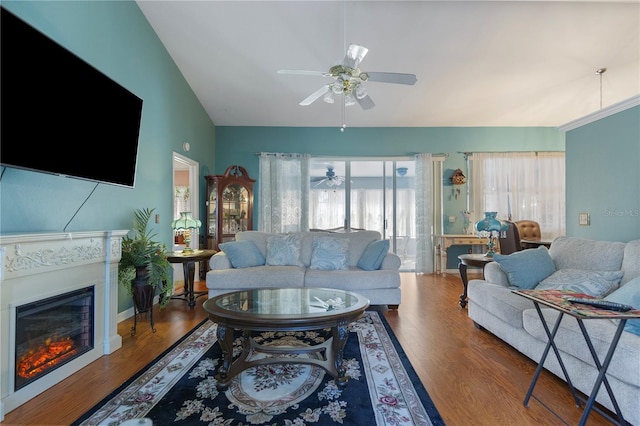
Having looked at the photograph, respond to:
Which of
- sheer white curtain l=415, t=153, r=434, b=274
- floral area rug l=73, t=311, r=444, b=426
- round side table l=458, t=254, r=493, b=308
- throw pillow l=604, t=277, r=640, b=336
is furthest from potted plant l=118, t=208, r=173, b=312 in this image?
sheer white curtain l=415, t=153, r=434, b=274

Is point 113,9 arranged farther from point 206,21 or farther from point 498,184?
point 498,184

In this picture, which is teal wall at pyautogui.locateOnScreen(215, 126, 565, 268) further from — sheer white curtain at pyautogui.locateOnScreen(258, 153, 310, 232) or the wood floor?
the wood floor

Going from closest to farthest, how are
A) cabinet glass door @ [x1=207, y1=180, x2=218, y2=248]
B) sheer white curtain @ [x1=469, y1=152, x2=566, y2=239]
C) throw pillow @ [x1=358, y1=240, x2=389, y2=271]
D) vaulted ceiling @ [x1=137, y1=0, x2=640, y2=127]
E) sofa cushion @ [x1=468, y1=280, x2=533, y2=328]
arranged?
sofa cushion @ [x1=468, y1=280, x2=533, y2=328] < vaulted ceiling @ [x1=137, y1=0, x2=640, y2=127] < throw pillow @ [x1=358, y1=240, x2=389, y2=271] < cabinet glass door @ [x1=207, y1=180, x2=218, y2=248] < sheer white curtain @ [x1=469, y1=152, x2=566, y2=239]

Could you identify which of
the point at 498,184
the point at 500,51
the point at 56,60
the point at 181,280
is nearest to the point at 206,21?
the point at 56,60

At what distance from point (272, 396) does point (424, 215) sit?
4808mm

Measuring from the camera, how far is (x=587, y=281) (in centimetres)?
229

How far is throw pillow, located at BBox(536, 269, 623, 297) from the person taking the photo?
7.29 ft

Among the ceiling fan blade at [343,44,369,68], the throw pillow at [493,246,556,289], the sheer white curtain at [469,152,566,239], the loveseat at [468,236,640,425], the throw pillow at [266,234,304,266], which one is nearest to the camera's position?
the loveseat at [468,236,640,425]

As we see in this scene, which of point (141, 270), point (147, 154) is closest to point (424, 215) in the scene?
point (147, 154)

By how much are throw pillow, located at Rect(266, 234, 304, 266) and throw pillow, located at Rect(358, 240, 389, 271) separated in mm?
791

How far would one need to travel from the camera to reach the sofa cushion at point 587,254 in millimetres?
2387

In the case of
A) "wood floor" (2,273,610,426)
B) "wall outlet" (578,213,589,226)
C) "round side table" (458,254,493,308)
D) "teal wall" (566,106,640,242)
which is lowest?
"wood floor" (2,273,610,426)

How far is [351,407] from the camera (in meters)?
1.70

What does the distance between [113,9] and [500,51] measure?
14.3 ft
